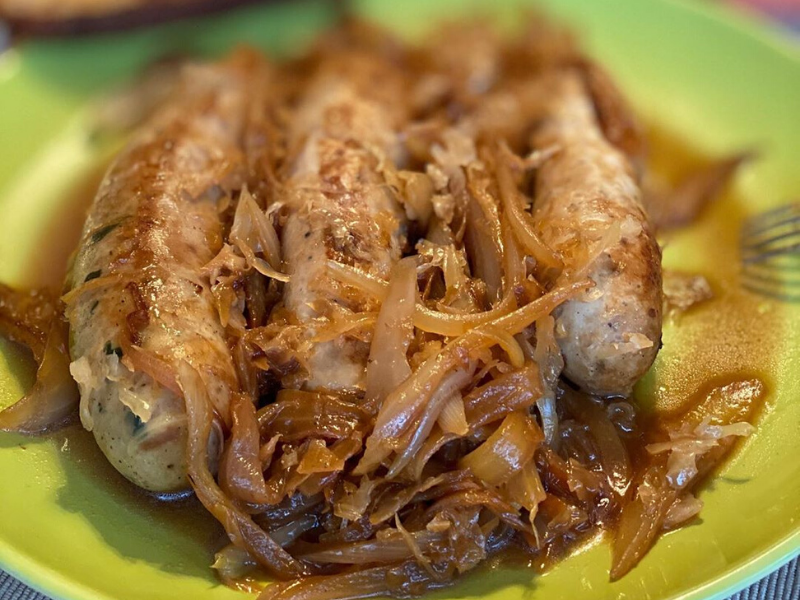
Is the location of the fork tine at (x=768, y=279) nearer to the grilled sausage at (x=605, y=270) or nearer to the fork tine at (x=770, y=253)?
the fork tine at (x=770, y=253)

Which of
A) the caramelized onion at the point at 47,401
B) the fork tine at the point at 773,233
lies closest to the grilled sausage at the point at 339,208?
the caramelized onion at the point at 47,401

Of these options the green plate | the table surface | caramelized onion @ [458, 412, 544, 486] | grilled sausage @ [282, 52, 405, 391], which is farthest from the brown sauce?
grilled sausage @ [282, 52, 405, 391]

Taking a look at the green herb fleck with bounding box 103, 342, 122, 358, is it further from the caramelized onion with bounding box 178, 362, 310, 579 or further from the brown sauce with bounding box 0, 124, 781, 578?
the brown sauce with bounding box 0, 124, 781, 578

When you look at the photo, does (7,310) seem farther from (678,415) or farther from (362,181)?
(678,415)

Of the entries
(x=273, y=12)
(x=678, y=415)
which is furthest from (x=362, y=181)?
(x=273, y=12)

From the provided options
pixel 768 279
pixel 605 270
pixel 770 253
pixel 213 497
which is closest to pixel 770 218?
pixel 770 253
